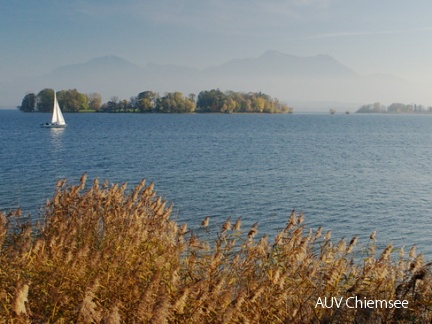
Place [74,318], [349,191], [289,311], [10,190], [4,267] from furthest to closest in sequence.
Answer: [349,191]
[10,190]
[4,267]
[289,311]
[74,318]

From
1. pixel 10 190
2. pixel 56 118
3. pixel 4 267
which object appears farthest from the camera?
pixel 56 118

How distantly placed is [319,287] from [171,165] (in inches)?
1365

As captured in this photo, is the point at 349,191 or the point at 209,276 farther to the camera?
the point at 349,191

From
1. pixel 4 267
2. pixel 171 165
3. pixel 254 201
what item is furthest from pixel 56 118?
pixel 4 267

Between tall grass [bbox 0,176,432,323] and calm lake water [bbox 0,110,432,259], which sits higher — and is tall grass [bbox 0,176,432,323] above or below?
above

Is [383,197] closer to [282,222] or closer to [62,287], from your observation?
[282,222]

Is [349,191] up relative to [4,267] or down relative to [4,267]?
down

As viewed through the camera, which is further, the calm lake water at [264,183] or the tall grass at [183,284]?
the calm lake water at [264,183]

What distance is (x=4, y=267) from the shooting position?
8.60 meters

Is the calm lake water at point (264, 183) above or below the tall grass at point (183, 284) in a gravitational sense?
below

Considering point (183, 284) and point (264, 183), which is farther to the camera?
point (264, 183)

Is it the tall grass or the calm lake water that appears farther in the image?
the calm lake water

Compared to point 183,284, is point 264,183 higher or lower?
lower

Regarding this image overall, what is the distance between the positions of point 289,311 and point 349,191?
80.3 ft
